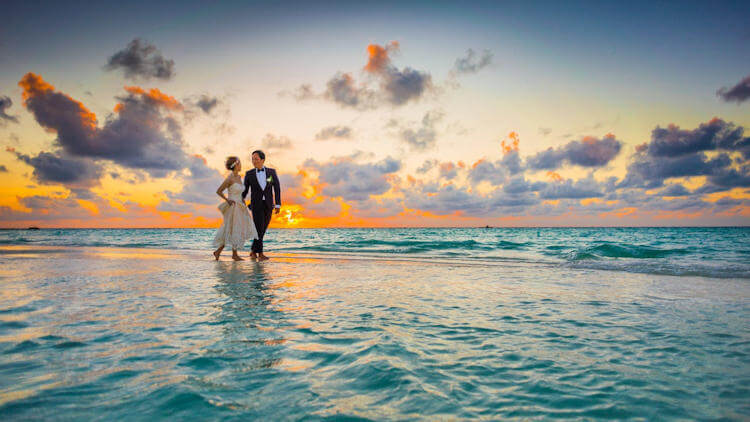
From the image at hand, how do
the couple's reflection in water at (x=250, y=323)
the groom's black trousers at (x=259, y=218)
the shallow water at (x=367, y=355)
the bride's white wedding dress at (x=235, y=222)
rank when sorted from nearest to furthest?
the shallow water at (x=367, y=355), the couple's reflection in water at (x=250, y=323), the bride's white wedding dress at (x=235, y=222), the groom's black trousers at (x=259, y=218)

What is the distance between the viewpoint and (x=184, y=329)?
122 inches

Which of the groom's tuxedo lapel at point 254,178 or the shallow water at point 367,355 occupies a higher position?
the groom's tuxedo lapel at point 254,178

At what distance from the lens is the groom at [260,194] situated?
10055 millimetres

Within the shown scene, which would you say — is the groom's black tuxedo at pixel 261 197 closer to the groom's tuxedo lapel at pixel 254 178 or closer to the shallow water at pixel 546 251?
the groom's tuxedo lapel at pixel 254 178

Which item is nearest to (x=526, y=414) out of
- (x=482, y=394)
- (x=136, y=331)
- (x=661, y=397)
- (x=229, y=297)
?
(x=482, y=394)

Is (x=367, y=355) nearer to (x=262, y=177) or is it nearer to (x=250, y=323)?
(x=250, y=323)

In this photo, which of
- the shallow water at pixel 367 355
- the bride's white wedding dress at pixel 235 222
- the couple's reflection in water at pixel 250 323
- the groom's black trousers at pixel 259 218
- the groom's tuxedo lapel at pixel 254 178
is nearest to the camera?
Answer: the shallow water at pixel 367 355

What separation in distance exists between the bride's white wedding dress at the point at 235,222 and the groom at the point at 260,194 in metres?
0.30

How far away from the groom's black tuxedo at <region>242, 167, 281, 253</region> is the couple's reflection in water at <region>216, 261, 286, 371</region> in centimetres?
450

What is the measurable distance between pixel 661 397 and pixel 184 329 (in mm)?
3221

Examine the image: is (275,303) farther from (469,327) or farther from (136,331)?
(469,327)

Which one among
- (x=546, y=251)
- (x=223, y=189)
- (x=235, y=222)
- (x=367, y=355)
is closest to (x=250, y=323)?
(x=367, y=355)

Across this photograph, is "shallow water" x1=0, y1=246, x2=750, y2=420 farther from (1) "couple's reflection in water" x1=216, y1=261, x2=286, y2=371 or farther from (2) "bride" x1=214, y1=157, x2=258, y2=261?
(2) "bride" x1=214, y1=157, x2=258, y2=261

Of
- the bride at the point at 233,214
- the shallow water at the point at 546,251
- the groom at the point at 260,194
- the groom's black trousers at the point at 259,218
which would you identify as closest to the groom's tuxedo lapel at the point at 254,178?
the groom at the point at 260,194
